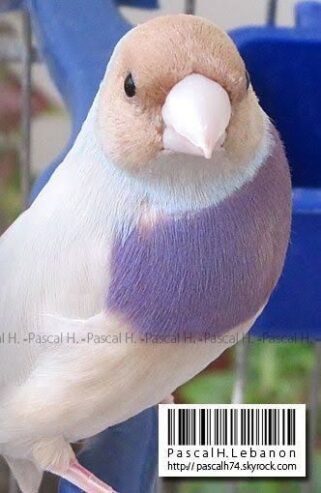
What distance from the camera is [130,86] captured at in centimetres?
29

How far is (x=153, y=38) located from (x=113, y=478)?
26cm

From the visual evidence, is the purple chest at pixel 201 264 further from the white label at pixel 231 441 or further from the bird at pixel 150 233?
the white label at pixel 231 441

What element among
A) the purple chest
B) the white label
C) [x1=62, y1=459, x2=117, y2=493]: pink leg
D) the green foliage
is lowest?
the green foliage

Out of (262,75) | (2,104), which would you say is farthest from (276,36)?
(2,104)

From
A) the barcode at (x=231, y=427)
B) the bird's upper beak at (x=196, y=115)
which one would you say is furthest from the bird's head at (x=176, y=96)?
the barcode at (x=231, y=427)

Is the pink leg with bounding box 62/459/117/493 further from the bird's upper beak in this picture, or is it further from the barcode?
the bird's upper beak

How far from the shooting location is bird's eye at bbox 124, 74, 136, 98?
285mm

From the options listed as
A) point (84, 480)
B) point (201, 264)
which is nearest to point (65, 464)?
point (84, 480)

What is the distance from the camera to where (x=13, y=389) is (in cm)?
38

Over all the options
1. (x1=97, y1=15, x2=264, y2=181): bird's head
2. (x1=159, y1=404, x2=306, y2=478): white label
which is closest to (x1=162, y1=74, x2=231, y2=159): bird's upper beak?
(x1=97, y1=15, x2=264, y2=181): bird's head

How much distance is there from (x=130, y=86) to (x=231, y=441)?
205 millimetres

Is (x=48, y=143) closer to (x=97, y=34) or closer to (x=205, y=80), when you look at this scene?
(x=97, y=34)

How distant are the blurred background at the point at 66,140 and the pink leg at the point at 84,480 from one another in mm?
99

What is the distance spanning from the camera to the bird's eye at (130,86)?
0.29 meters
